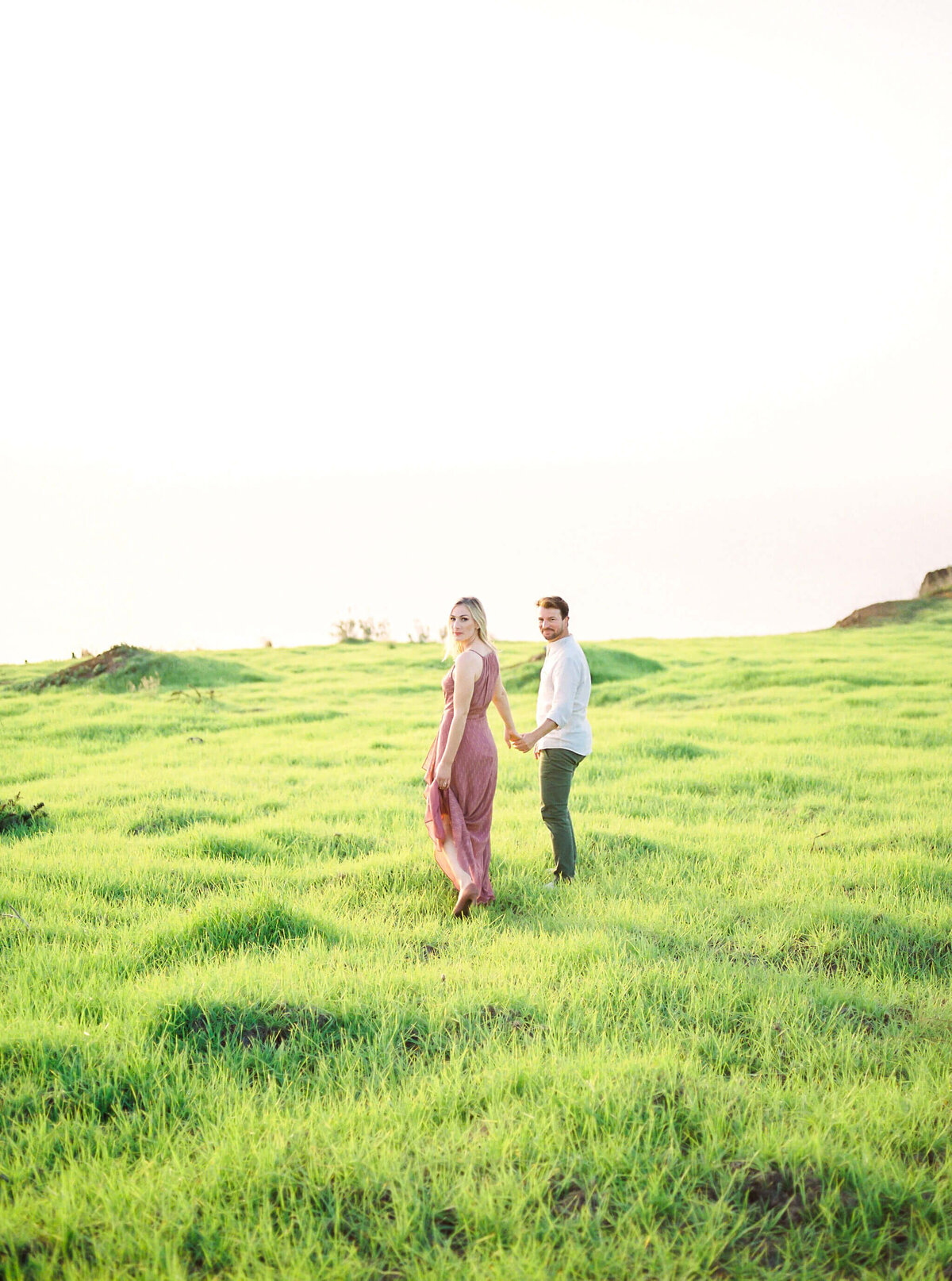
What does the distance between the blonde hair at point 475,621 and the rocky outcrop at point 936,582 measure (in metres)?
37.7

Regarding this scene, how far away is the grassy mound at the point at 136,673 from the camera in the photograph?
853 inches

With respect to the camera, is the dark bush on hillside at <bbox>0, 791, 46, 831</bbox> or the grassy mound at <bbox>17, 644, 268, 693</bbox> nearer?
the dark bush on hillside at <bbox>0, 791, 46, 831</bbox>

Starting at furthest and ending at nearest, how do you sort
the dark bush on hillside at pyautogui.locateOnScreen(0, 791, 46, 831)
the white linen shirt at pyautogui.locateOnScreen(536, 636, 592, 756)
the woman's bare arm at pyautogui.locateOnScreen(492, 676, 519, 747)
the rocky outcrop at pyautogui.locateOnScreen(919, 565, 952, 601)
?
the rocky outcrop at pyautogui.locateOnScreen(919, 565, 952, 601), the dark bush on hillside at pyautogui.locateOnScreen(0, 791, 46, 831), the white linen shirt at pyautogui.locateOnScreen(536, 636, 592, 756), the woman's bare arm at pyautogui.locateOnScreen(492, 676, 519, 747)

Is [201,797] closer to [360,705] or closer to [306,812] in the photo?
[306,812]

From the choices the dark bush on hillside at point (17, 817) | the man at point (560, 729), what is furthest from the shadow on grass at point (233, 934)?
the dark bush on hillside at point (17, 817)

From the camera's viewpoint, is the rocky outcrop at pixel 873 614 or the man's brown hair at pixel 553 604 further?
the rocky outcrop at pixel 873 614

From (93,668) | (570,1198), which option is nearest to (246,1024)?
(570,1198)

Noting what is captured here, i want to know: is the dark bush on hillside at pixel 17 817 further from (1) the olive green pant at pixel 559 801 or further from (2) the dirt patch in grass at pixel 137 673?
(2) the dirt patch in grass at pixel 137 673

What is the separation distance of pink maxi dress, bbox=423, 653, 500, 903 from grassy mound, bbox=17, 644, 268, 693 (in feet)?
52.1

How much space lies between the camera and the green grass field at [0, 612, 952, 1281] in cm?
316

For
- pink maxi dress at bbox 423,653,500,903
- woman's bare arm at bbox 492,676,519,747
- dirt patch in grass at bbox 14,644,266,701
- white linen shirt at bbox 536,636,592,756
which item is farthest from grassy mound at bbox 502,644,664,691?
pink maxi dress at bbox 423,653,500,903

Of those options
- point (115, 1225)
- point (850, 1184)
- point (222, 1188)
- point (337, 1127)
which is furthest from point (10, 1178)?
point (850, 1184)

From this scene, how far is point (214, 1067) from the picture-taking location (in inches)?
165

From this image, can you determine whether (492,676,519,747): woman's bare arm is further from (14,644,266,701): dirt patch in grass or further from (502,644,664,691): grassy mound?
(14,644,266,701): dirt patch in grass
